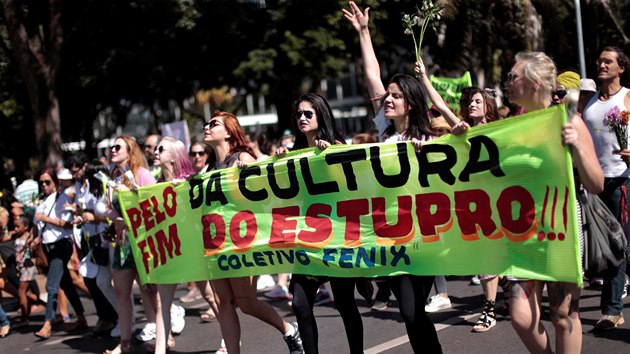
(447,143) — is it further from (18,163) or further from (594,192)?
(18,163)

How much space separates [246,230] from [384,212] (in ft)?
3.81

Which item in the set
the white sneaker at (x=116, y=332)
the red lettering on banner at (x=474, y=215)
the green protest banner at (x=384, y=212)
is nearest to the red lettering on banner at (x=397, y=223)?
the green protest banner at (x=384, y=212)

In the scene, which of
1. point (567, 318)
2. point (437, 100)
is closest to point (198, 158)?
point (437, 100)

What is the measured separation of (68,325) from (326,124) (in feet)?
16.2

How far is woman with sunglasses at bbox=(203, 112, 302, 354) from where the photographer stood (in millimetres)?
6230

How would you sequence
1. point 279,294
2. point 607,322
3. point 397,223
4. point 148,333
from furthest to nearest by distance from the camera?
point 279,294 < point 148,333 < point 607,322 < point 397,223

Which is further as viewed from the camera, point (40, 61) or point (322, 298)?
point (40, 61)

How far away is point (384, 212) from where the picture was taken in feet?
17.7

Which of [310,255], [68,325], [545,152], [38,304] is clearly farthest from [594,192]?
[38,304]

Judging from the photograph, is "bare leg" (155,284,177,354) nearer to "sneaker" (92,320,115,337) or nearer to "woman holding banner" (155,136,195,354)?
"woman holding banner" (155,136,195,354)

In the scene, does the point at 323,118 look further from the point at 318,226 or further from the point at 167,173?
the point at 167,173

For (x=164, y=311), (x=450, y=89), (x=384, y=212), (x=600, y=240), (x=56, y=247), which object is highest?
(x=450, y=89)

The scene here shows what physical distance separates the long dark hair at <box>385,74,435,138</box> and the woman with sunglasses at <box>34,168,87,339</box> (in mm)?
4645

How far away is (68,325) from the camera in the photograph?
9.47 metres
